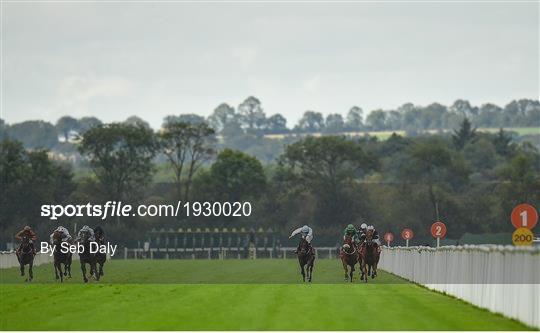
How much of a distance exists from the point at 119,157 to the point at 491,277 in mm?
97210

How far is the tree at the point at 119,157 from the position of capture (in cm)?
12475

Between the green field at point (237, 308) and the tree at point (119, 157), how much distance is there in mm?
81064

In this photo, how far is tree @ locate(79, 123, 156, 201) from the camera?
409ft

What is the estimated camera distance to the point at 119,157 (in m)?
127

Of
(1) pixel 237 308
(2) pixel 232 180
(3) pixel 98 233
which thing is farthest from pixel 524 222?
(2) pixel 232 180

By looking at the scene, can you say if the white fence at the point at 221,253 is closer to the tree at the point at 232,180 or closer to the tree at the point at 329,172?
the tree at the point at 329,172

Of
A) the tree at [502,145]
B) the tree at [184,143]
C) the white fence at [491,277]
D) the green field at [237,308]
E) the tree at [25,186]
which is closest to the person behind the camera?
the white fence at [491,277]

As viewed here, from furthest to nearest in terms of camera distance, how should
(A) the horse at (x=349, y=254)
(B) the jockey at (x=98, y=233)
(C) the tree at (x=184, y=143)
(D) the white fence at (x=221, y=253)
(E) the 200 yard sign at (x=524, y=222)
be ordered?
(C) the tree at (x=184, y=143) → (D) the white fence at (x=221, y=253) → (B) the jockey at (x=98, y=233) → (A) the horse at (x=349, y=254) → (E) the 200 yard sign at (x=524, y=222)

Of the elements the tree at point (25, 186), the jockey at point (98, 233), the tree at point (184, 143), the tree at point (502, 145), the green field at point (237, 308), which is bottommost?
the green field at point (237, 308)

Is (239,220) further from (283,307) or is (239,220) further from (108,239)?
(283,307)

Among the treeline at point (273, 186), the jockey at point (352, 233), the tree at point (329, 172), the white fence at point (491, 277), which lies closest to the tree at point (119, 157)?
the treeline at point (273, 186)

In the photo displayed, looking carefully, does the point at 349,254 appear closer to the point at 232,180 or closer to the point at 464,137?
the point at 232,180

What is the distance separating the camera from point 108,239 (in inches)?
4358

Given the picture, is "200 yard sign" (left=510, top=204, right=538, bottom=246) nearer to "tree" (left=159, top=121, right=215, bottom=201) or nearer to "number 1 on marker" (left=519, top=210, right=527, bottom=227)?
"number 1 on marker" (left=519, top=210, right=527, bottom=227)
